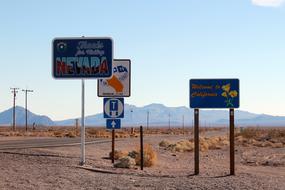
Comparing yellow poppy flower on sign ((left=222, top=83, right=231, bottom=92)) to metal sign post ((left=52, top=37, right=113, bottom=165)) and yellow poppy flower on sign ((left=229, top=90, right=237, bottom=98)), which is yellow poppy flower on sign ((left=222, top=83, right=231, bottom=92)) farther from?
metal sign post ((left=52, top=37, right=113, bottom=165))

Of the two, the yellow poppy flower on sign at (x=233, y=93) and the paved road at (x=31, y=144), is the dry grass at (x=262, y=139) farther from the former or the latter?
the yellow poppy flower on sign at (x=233, y=93)

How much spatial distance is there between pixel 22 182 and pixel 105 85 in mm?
7384

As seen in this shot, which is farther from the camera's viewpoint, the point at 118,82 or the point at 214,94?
the point at 118,82

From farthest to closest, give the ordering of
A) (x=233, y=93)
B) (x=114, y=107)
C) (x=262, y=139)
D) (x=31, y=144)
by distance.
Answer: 1. (x=262, y=139)
2. (x=31, y=144)
3. (x=114, y=107)
4. (x=233, y=93)

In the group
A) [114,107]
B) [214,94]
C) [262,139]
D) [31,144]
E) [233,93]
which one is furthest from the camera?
[262,139]

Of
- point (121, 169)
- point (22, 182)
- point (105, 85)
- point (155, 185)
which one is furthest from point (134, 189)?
point (105, 85)

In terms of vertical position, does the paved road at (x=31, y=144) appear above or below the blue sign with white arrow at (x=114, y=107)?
below

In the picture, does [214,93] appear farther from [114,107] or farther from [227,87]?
[114,107]

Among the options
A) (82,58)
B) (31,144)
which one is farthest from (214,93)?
(31,144)

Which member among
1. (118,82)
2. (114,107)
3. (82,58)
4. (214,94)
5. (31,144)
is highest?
(82,58)

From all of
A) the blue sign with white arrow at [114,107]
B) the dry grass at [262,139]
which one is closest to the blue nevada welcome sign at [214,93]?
the blue sign with white arrow at [114,107]

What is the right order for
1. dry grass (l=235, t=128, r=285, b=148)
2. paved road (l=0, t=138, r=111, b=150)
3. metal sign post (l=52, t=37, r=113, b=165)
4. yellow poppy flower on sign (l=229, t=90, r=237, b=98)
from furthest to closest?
dry grass (l=235, t=128, r=285, b=148)
paved road (l=0, t=138, r=111, b=150)
metal sign post (l=52, t=37, r=113, b=165)
yellow poppy flower on sign (l=229, t=90, r=237, b=98)

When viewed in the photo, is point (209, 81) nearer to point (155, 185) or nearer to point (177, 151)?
point (155, 185)

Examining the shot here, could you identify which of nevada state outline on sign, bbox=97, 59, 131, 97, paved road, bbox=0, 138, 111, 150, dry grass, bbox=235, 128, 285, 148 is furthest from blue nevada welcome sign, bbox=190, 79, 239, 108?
dry grass, bbox=235, 128, 285, 148
